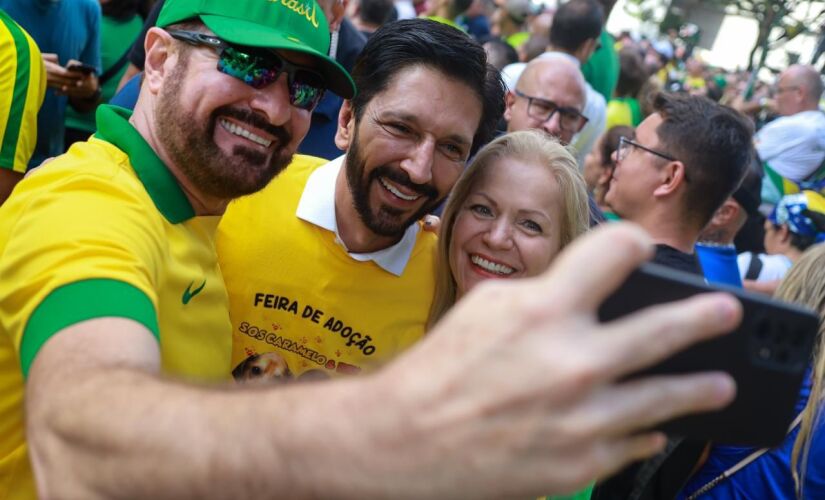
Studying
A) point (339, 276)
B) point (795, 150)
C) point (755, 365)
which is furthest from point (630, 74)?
point (755, 365)

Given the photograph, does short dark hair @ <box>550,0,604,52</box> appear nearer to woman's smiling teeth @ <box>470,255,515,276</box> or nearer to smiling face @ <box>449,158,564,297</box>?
smiling face @ <box>449,158,564,297</box>

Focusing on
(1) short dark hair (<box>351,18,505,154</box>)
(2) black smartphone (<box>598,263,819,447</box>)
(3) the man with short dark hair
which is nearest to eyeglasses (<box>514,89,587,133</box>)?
(3) the man with short dark hair

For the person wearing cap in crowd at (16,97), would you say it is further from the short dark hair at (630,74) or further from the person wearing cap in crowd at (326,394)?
the short dark hair at (630,74)

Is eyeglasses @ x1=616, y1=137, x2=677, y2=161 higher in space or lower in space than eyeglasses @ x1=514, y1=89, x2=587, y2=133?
higher

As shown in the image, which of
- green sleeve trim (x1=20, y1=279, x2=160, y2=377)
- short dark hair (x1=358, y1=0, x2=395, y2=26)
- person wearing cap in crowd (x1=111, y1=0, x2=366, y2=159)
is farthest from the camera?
short dark hair (x1=358, y1=0, x2=395, y2=26)

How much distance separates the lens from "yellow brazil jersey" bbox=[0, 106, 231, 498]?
123 centimetres

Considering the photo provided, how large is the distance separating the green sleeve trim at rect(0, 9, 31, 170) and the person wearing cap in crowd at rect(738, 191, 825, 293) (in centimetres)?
419

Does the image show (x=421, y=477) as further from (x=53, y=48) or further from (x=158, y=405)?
(x=53, y=48)

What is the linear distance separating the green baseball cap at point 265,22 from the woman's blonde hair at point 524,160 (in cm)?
67

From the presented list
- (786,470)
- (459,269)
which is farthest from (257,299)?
(786,470)

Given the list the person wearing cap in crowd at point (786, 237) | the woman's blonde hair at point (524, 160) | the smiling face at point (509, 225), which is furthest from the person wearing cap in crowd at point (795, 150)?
the smiling face at point (509, 225)

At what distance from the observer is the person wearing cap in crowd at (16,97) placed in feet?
10.1

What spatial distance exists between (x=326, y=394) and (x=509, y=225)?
1731 millimetres

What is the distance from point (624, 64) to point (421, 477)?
24.2 ft
